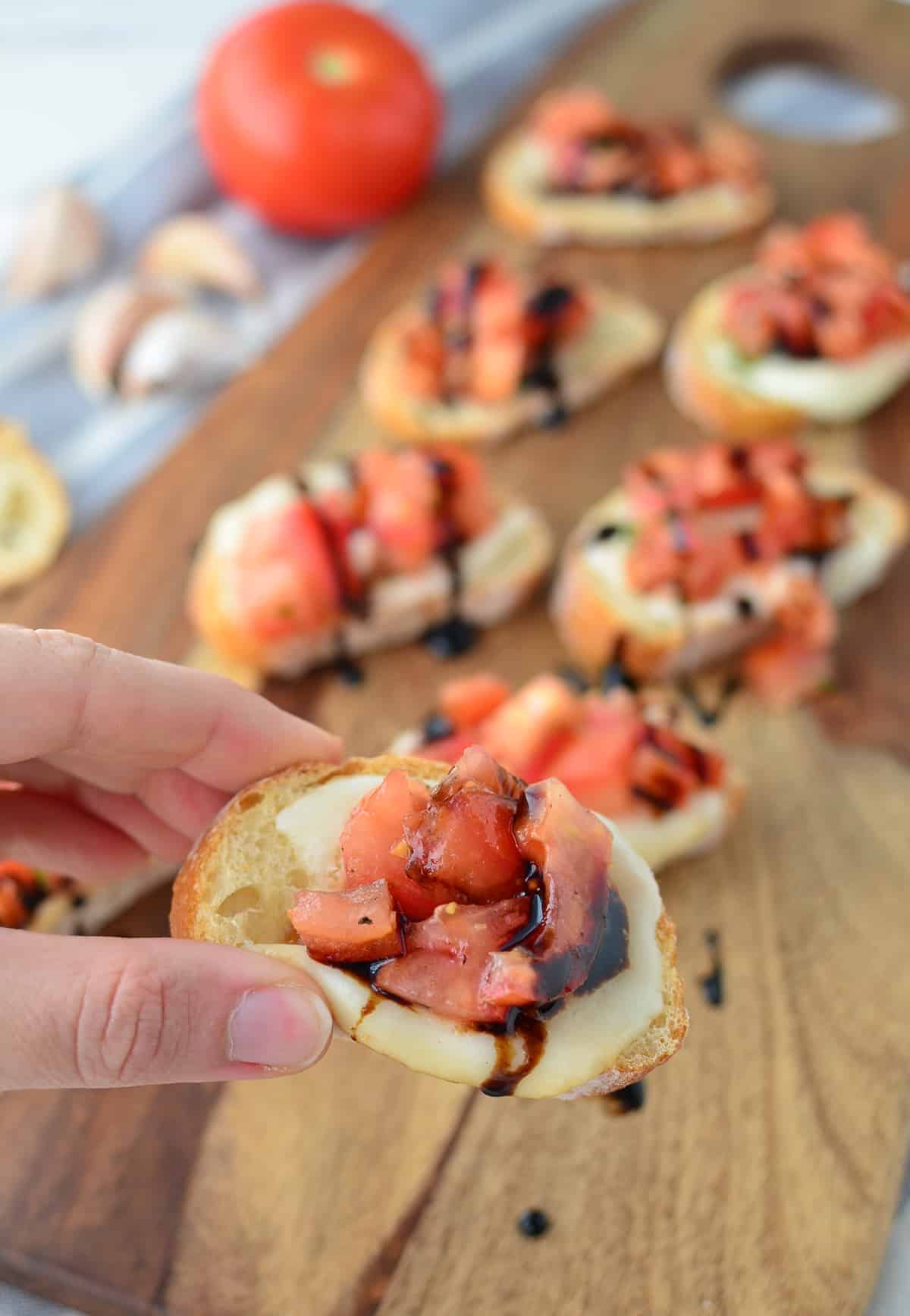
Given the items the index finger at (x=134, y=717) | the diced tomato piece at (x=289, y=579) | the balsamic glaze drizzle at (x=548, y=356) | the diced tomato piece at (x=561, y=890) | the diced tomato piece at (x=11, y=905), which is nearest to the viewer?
the diced tomato piece at (x=561, y=890)

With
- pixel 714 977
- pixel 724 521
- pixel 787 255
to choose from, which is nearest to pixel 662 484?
pixel 724 521

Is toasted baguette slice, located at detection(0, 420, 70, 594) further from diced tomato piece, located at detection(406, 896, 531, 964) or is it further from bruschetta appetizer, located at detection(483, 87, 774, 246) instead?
diced tomato piece, located at detection(406, 896, 531, 964)

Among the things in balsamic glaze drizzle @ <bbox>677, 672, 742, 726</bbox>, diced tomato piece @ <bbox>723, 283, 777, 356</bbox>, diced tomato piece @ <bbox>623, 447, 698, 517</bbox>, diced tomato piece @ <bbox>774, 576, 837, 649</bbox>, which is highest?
diced tomato piece @ <bbox>623, 447, 698, 517</bbox>

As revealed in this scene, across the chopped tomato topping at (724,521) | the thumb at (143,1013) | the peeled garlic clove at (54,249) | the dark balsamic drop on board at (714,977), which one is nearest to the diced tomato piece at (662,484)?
the chopped tomato topping at (724,521)

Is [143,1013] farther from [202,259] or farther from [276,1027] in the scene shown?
[202,259]

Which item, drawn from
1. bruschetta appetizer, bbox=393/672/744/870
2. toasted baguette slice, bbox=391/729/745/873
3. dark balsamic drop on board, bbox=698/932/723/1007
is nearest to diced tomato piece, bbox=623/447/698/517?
bruschetta appetizer, bbox=393/672/744/870

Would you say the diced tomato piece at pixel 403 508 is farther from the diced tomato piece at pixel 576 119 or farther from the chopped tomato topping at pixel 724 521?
the diced tomato piece at pixel 576 119
